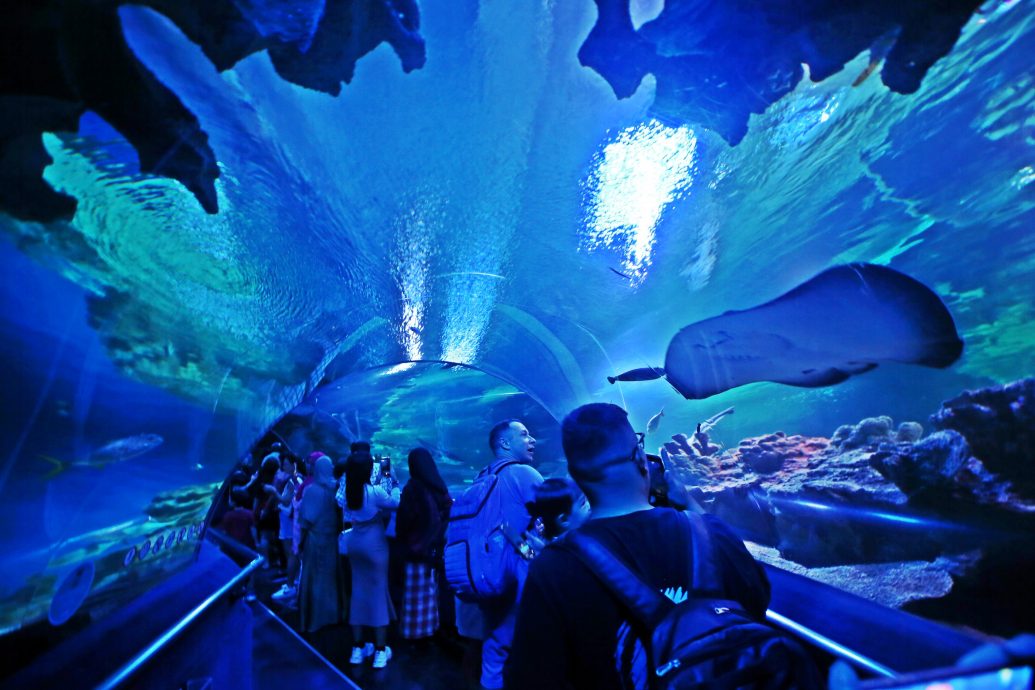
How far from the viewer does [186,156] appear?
2.36 meters

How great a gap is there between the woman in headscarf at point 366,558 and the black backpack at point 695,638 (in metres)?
3.64

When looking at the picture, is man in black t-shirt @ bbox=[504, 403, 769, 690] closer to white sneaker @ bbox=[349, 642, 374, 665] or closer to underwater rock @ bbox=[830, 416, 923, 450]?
underwater rock @ bbox=[830, 416, 923, 450]

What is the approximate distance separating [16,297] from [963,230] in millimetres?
3963

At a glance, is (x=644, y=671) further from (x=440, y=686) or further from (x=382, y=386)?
(x=382, y=386)

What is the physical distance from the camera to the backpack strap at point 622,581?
1357 millimetres

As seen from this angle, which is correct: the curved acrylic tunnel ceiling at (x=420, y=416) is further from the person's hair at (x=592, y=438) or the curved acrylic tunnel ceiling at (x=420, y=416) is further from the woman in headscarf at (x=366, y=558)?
the person's hair at (x=592, y=438)

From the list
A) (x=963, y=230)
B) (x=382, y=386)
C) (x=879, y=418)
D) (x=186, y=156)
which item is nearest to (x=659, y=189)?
(x=963, y=230)

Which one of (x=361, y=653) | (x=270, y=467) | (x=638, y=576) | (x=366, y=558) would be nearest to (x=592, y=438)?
(x=638, y=576)

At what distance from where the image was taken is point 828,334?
2771mm

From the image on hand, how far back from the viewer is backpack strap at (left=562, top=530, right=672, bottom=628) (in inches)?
53.4

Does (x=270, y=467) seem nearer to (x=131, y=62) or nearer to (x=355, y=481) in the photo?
(x=355, y=481)

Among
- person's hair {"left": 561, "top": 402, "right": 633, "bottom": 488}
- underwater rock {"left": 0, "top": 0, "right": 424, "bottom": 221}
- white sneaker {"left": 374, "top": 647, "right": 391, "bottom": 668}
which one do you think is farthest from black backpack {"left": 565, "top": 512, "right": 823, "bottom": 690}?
white sneaker {"left": 374, "top": 647, "right": 391, "bottom": 668}

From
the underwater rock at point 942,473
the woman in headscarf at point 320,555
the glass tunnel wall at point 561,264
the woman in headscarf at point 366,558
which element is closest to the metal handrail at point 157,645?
the glass tunnel wall at point 561,264

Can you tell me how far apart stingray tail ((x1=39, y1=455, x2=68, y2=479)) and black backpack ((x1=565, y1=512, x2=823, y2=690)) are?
259 cm
